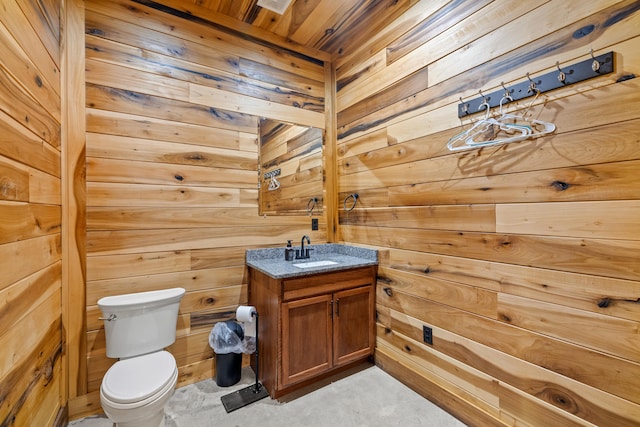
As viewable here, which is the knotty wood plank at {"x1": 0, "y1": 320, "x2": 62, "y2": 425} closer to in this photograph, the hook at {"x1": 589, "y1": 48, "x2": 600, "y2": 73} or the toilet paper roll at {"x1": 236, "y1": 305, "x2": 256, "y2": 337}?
the toilet paper roll at {"x1": 236, "y1": 305, "x2": 256, "y2": 337}

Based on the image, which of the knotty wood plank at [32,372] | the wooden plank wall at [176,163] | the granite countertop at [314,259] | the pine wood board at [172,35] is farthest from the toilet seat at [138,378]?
the pine wood board at [172,35]

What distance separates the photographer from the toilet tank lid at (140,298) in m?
1.75

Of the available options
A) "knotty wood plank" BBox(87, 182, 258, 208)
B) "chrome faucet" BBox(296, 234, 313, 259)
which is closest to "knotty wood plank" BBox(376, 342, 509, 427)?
"chrome faucet" BBox(296, 234, 313, 259)

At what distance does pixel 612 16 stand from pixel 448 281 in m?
1.48

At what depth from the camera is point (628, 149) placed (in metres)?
1.17

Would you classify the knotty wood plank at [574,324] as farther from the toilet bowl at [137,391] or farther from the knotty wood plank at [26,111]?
the knotty wood plank at [26,111]

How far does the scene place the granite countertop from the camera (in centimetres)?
198

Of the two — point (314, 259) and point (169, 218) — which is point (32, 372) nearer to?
point (169, 218)

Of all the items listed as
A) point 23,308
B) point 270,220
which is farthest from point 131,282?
point 270,220

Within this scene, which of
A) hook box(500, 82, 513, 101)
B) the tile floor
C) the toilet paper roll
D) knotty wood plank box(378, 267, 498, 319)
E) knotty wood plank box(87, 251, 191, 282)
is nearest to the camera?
hook box(500, 82, 513, 101)

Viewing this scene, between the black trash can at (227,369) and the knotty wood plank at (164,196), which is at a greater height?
the knotty wood plank at (164,196)

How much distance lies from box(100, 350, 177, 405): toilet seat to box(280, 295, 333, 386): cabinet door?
69 cm

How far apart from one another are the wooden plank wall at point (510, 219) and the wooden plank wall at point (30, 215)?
2.12 m

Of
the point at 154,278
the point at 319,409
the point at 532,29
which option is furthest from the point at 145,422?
the point at 532,29
